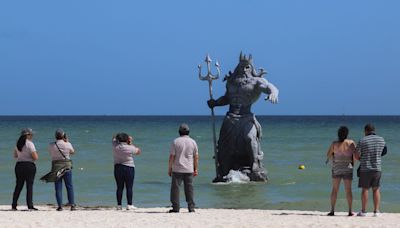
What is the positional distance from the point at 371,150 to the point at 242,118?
699cm

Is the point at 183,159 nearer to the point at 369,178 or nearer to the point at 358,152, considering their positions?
the point at 358,152

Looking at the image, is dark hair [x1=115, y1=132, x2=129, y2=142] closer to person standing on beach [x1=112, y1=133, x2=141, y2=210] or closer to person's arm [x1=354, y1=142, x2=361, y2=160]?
person standing on beach [x1=112, y1=133, x2=141, y2=210]

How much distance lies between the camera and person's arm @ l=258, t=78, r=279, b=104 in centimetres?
1770

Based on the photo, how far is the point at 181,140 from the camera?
13.0m

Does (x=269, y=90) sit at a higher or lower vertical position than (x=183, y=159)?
higher

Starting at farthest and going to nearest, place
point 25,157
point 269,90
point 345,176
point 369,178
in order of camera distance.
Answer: point 269,90 < point 25,157 < point 345,176 < point 369,178

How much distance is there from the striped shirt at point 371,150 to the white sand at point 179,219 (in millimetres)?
756

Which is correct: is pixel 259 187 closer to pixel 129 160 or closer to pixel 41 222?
pixel 129 160

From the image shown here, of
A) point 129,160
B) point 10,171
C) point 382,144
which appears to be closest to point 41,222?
point 129,160

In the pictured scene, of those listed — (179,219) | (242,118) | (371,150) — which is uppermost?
(242,118)

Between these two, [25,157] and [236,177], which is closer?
[25,157]

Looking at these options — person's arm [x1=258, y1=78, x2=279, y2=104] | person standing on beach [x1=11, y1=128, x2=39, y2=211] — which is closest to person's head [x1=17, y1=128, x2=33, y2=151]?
person standing on beach [x1=11, y1=128, x2=39, y2=211]

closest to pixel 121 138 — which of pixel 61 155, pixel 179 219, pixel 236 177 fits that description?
pixel 61 155

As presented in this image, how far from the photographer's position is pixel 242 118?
19156 millimetres
